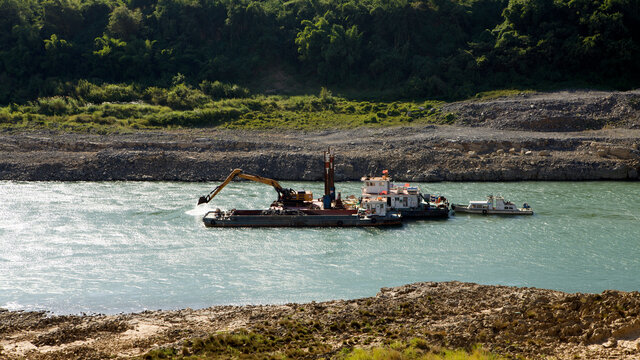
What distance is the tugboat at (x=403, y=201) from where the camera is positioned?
121ft

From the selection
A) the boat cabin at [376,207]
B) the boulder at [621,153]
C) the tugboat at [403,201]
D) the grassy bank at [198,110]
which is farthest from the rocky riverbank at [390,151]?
the boat cabin at [376,207]

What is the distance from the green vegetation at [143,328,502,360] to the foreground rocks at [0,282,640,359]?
115 mm

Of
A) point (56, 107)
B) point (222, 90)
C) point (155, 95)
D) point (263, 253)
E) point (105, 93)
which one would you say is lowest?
point (263, 253)

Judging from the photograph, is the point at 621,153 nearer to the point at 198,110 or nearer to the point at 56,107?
the point at 198,110

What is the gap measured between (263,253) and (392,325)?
1218cm

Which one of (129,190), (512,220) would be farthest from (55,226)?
(512,220)

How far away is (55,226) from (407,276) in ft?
68.3

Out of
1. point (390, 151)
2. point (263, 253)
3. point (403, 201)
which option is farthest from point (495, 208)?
point (263, 253)

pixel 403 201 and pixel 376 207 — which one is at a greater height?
pixel 403 201

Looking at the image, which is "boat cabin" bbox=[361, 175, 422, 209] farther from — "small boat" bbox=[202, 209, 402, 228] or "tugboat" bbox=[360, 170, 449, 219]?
"small boat" bbox=[202, 209, 402, 228]

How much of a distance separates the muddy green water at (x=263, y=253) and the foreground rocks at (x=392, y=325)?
Answer: 6.99ft

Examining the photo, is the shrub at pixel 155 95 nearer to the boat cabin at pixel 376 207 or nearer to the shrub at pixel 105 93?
the shrub at pixel 105 93

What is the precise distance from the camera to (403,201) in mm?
37625

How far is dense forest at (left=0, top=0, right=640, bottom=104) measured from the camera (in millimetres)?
68250
